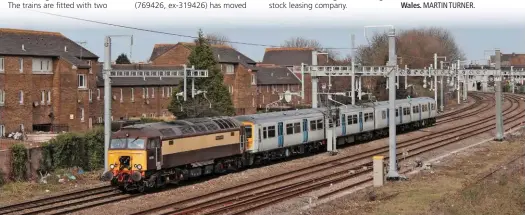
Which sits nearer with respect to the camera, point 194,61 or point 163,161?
point 163,161

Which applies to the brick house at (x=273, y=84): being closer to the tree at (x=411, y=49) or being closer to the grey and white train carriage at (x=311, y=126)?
the tree at (x=411, y=49)

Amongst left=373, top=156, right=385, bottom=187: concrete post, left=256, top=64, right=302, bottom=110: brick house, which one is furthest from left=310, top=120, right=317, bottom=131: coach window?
left=256, top=64, right=302, bottom=110: brick house

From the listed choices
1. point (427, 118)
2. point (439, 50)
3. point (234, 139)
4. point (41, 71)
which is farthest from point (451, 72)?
point (439, 50)

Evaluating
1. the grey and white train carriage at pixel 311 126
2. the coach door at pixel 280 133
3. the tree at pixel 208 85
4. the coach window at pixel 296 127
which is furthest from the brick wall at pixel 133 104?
the coach door at pixel 280 133

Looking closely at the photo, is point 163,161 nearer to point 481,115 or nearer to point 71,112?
point 71,112

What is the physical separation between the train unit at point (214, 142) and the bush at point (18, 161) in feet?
17.2

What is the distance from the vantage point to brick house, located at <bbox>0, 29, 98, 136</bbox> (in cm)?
5112

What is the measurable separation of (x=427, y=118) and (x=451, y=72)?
986 cm

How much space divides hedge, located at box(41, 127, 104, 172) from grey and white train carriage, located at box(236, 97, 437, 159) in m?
Answer: 7.22

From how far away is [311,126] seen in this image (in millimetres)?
40188

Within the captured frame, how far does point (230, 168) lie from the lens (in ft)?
108

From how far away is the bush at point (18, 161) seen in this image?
98.8 feet

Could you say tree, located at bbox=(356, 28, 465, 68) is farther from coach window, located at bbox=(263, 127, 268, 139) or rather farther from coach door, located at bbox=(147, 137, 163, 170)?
coach door, located at bbox=(147, 137, 163, 170)

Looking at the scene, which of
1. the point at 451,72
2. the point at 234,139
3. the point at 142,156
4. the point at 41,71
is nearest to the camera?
the point at 142,156
